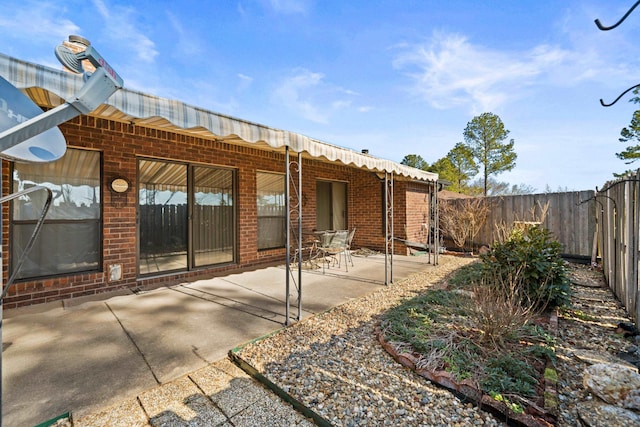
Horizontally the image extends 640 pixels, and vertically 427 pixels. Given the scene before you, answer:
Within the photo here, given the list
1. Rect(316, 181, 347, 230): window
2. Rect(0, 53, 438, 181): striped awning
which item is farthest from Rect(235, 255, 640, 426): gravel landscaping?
Rect(316, 181, 347, 230): window

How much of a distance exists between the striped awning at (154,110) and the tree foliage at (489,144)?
59.9ft

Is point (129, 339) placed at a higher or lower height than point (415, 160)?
lower

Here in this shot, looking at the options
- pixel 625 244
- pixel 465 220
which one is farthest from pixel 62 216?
pixel 465 220

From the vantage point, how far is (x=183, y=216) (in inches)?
206

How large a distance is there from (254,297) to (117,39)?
592 cm

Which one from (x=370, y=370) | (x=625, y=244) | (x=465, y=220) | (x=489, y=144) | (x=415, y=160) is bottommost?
(x=370, y=370)

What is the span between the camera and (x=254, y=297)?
163 inches

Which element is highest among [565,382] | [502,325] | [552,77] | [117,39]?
[117,39]

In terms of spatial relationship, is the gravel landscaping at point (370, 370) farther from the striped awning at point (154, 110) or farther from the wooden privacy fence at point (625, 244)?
the striped awning at point (154, 110)

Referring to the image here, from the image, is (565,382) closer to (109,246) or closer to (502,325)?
(502,325)

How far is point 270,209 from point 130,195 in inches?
113

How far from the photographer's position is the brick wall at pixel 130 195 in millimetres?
3936

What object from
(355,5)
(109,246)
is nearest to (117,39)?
(109,246)

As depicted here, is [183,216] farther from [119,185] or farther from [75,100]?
[75,100]
